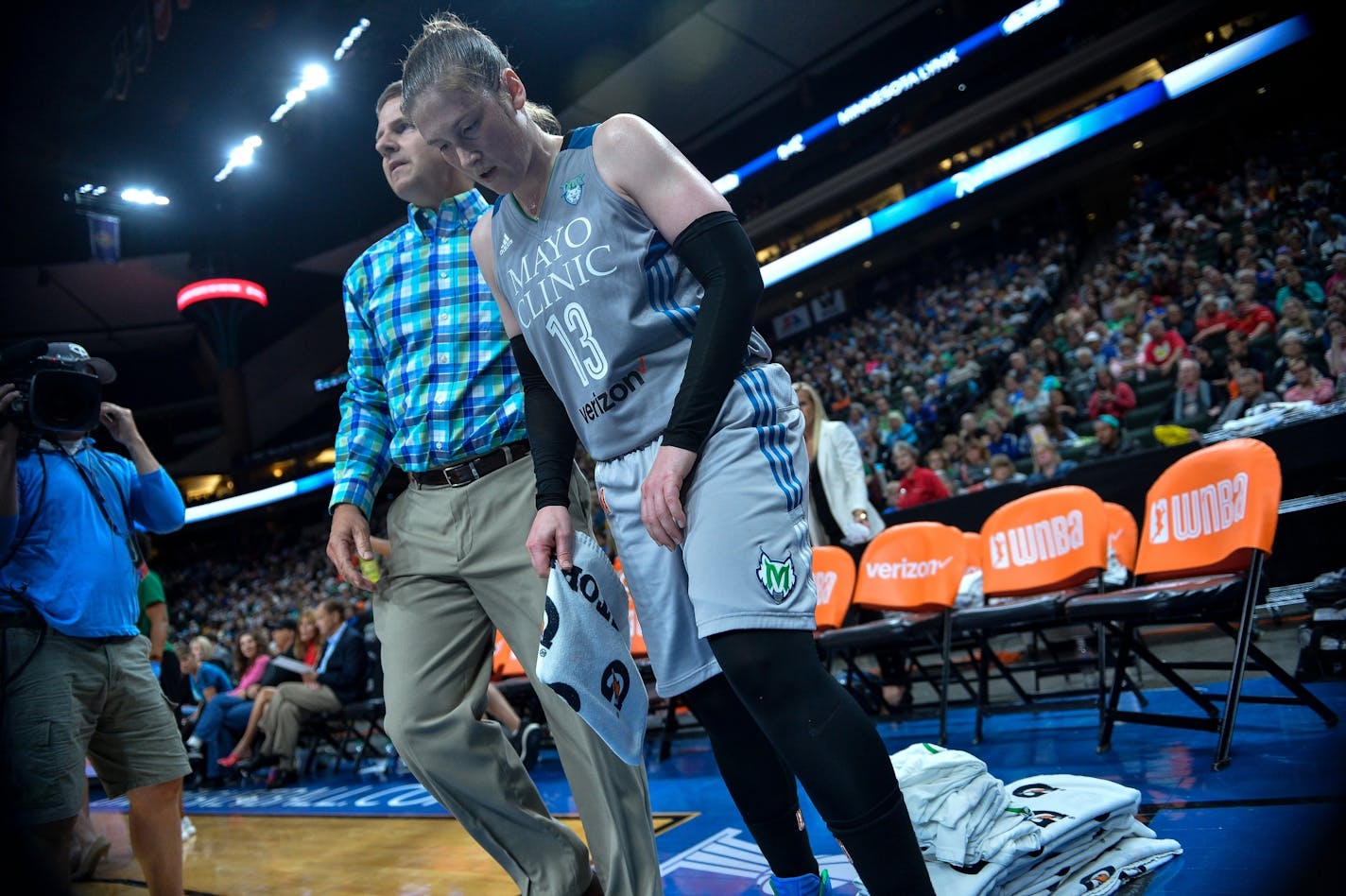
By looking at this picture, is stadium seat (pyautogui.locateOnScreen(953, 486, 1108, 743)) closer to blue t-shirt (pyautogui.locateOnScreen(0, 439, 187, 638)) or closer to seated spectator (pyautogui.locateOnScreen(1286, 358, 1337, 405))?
blue t-shirt (pyautogui.locateOnScreen(0, 439, 187, 638))

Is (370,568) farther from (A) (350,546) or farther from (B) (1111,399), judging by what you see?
(B) (1111,399)

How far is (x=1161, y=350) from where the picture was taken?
9133 mm

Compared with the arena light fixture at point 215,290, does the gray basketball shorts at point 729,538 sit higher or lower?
lower

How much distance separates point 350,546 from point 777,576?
1002mm

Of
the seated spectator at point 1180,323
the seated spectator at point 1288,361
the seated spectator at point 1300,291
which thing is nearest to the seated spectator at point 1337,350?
the seated spectator at point 1288,361

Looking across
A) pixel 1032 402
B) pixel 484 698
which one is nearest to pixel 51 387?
pixel 484 698

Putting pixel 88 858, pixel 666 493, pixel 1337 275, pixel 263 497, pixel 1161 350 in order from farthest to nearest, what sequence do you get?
pixel 263 497 → pixel 1161 350 → pixel 1337 275 → pixel 88 858 → pixel 666 493

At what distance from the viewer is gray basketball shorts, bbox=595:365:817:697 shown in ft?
3.97

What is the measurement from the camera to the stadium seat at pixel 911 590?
11.0 feet

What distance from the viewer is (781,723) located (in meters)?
1.16

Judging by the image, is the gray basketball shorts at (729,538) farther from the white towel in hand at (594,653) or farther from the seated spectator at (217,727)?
the seated spectator at (217,727)

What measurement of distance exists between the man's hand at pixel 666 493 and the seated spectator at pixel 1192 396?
25.3ft

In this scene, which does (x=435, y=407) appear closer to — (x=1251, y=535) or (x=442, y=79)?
(x=442, y=79)

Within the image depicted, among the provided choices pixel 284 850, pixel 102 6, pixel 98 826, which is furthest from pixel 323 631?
pixel 102 6
